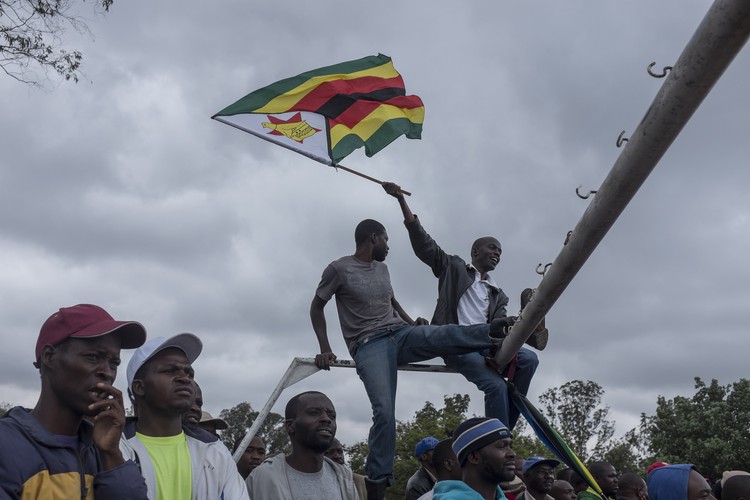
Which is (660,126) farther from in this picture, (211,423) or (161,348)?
(211,423)

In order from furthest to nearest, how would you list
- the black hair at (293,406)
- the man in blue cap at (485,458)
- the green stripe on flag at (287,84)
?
the green stripe on flag at (287,84) < the black hair at (293,406) < the man in blue cap at (485,458)

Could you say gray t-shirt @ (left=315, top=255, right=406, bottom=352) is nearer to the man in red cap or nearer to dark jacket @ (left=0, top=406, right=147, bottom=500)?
the man in red cap

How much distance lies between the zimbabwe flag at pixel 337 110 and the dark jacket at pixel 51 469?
12.5ft

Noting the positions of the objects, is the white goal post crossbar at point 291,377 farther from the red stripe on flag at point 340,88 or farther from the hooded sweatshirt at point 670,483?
the red stripe on flag at point 340,88

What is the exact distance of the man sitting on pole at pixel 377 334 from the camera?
5590 millimetres

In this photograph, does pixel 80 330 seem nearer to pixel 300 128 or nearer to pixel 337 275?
pixel 337 275

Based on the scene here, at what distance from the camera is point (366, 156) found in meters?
6.95

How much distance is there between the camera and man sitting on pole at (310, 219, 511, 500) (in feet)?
18.3

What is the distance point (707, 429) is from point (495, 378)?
2391 centimetres

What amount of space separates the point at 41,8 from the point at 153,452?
9812 mm

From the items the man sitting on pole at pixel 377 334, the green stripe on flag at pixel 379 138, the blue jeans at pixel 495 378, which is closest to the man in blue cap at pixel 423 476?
the blue jeans at pixel 495 378

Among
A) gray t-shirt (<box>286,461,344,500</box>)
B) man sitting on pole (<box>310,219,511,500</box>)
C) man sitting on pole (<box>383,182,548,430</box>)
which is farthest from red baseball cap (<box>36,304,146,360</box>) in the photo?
man sitting on pole (<box>383,182,548,430</box>)

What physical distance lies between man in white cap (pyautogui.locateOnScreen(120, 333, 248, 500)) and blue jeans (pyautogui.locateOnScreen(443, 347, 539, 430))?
8.86ft

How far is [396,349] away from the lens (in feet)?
19.7
